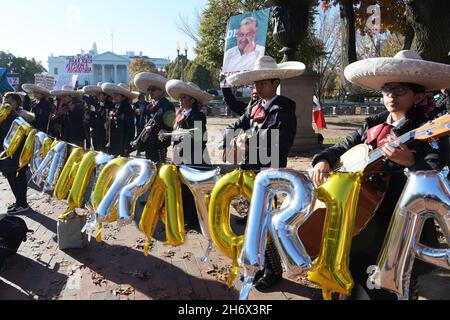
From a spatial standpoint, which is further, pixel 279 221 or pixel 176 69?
pixel 176 69

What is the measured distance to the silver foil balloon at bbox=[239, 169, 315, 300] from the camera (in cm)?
199

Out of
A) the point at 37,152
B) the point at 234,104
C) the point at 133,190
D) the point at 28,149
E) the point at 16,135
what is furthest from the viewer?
the point at 234,104

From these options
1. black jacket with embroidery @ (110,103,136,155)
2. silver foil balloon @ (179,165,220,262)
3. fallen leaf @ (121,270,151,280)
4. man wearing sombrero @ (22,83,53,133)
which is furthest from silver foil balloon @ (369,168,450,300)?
man wearing sombrero @ (22,83,53,133)

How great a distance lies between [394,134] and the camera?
2.21 m

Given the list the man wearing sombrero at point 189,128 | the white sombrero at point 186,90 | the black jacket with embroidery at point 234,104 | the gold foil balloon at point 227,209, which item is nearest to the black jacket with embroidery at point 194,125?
the man wearing sombrero at point 189,128

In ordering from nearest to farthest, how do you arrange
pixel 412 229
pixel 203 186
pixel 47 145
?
pixel 412 229, pixel 203 186, pixel 47 145

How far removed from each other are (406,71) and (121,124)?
6072mm

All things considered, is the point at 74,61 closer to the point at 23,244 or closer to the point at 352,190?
the point at 23,244

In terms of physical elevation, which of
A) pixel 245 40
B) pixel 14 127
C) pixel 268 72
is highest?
pixel 245 40

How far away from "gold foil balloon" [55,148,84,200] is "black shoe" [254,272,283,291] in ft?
6.62

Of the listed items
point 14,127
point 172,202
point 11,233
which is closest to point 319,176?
point 172,202

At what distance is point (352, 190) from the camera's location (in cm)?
201

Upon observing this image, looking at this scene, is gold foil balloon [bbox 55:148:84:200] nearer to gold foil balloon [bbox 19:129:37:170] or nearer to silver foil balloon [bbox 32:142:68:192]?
silver foil balloon [bbox 32:142:68:192]

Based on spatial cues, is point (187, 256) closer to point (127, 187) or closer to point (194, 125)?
point (194, 125)
